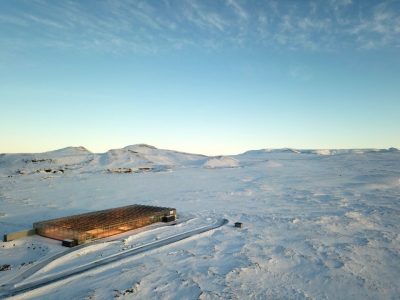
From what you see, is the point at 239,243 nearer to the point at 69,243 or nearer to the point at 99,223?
the point at 99,223

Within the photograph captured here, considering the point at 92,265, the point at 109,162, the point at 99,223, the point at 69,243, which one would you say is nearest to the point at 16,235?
the point at 69,243

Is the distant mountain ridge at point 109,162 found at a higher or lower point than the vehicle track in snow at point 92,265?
higher

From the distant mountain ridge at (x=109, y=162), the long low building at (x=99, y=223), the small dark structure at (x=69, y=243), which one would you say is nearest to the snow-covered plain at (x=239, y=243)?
the small dark structure at (x=69, y=243)

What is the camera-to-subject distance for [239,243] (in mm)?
29234

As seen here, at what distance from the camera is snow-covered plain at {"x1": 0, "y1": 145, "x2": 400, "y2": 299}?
20250mm

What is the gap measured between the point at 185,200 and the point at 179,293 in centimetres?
3160

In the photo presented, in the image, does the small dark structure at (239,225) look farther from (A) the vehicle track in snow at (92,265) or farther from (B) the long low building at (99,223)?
(B) the long low building at (99,223)

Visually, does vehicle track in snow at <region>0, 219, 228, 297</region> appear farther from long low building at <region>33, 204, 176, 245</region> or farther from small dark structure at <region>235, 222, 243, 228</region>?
long low building at <region>33, 204, 176, 245</region>

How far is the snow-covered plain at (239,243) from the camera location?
66.4 ft

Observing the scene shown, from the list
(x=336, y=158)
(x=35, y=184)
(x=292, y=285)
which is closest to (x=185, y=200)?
(x=292, y=285)

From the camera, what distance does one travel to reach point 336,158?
411 ft

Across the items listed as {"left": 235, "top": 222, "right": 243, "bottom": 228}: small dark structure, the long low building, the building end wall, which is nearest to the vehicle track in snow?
{"left": 235, "top": 222, "right": 243, "bottom": 228}: small dark structure

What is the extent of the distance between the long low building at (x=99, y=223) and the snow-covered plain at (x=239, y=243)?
4.56ft

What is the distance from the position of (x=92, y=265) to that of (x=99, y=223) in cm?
887
